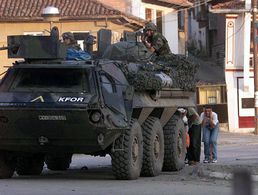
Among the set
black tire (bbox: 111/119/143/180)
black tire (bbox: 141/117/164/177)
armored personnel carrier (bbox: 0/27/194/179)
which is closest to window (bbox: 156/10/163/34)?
black tire (bbox: 141/117/164/177)

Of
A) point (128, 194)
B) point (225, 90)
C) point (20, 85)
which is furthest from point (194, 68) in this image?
point (225, 90)

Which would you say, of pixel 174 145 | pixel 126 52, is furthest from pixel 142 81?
pixel 174 145

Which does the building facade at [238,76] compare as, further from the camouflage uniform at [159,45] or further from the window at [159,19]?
the camouflage uniform at [159,45]

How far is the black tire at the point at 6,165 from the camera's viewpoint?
13047 mm

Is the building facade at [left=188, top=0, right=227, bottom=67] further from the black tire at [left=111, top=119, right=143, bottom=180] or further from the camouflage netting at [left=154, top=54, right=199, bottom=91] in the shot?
the black tire at [left=111, top=119, right=143, bottom=180]

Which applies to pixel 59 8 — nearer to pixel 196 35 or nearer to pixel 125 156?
pixel 125 156

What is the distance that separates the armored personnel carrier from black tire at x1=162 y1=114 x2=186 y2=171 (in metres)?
1.52

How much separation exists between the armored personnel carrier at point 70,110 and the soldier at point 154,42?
192 centimetres

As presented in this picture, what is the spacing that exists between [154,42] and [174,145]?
211cm

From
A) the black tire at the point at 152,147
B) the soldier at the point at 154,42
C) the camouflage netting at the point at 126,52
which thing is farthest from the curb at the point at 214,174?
the soldier at the point at 154,42

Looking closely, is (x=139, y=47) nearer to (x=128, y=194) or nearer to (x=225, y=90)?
(x=128, y=194)

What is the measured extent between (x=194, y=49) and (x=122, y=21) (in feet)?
66.1

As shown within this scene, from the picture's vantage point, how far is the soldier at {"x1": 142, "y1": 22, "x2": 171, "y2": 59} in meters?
15.4

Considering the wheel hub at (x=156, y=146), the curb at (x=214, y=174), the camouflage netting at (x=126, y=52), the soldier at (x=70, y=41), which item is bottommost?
the curb at (x=214, y=174)
